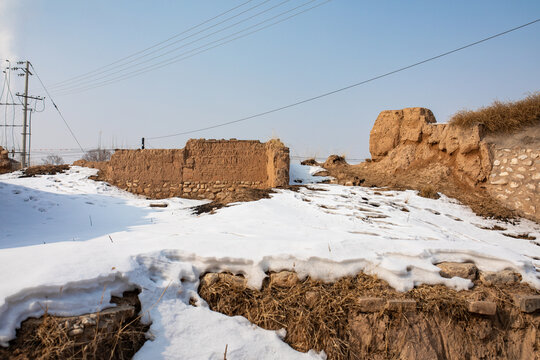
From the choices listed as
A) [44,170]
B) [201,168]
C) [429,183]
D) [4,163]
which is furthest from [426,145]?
[4,163]

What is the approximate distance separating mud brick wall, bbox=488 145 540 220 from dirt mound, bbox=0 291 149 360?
314 inches

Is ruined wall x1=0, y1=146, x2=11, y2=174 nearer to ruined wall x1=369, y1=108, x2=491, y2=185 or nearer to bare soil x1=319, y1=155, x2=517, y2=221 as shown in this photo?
bare soil x1=319, y1=155, x2=517, y2=221

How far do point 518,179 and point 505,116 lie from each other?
1.76m

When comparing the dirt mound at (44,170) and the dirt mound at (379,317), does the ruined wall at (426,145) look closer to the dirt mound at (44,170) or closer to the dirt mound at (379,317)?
the dirt mound at (379,317)

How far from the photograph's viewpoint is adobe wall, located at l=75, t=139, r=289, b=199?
31.1ft

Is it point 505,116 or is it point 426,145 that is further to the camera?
point 426,145

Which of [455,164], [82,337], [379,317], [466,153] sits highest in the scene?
[466,153]

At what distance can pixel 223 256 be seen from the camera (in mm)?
3217

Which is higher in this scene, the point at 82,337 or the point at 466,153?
the point at 466,153

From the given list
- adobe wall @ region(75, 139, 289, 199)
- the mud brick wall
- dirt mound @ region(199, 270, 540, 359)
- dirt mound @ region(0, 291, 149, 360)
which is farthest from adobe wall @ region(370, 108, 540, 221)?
dirt mound @ region(0, 291, 149, 360)

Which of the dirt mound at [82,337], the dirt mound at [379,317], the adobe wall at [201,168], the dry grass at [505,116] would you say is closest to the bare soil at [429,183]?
the dry grass at [505,116]

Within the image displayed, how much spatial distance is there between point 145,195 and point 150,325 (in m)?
8.24

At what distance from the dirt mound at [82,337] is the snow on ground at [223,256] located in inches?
2.9

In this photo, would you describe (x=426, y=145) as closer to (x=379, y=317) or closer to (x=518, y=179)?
(x=518, y=179)
